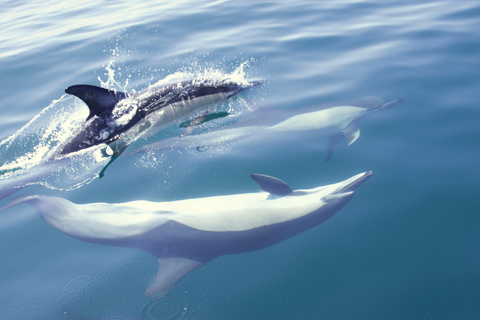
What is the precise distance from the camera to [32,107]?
30.5 feet

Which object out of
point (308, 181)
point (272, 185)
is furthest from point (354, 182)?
point (272, 185)

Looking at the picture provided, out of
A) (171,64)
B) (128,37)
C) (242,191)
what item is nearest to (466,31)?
(171,64)

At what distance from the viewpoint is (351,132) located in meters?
7.19

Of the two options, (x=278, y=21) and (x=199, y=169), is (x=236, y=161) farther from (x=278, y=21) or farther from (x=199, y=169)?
(x=278, y=21)

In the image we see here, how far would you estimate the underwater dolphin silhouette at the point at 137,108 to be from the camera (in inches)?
289

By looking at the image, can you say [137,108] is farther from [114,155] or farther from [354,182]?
[354,182]

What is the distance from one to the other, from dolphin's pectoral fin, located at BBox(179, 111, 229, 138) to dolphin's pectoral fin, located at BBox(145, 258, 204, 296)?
329 centimetres

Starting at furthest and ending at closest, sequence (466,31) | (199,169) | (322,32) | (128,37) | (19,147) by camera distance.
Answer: (128,37), (322,32), (466,31), (19,147), (199,169)

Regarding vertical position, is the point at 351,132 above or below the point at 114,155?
below

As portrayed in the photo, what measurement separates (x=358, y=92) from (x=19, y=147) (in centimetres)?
660

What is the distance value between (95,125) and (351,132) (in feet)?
15.0

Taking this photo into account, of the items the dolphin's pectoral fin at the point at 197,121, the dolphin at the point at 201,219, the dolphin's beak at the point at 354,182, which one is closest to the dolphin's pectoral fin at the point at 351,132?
the dolphin's beak at the point at 354,182

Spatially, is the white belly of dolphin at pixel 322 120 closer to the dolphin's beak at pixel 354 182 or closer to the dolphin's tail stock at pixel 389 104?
the dolphin's tail stock at pixel 389 104

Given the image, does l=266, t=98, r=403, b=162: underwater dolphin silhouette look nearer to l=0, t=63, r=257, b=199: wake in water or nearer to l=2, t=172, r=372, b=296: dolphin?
l=0, t=63, r=257, b=199: wake in water
